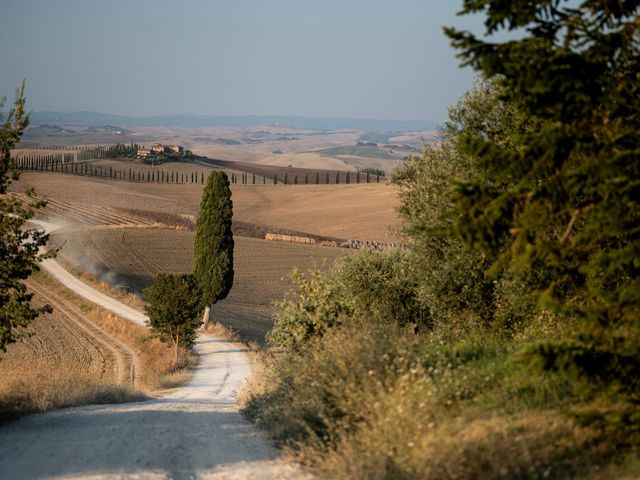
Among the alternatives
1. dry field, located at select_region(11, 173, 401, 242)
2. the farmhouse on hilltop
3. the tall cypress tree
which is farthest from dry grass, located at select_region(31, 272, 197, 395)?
the farmhouse on hilltop

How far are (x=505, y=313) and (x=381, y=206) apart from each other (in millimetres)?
75762

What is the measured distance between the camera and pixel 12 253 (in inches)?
604

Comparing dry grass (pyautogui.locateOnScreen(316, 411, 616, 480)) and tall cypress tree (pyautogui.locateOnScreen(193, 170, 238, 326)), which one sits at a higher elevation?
dry grass (pyautogui.locateOnScreen(316, 411, 616, 480))

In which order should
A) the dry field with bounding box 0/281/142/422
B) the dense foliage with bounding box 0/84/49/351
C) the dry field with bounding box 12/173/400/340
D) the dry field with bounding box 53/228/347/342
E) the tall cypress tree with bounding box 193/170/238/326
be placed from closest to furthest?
the dense foliage with bounding box 0/84/49/351
the dry field with bounding box 0/281/142/422
the tall cypress tree with bounding box 193/170/238/326
the dry field with bounding box 53/228/347/342
the dry field with bounding box 12/173/400/340

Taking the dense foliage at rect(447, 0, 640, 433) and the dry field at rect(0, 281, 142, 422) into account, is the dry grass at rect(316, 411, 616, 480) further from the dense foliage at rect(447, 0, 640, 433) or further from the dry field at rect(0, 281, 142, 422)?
the dry field at rect(0, 281, 142, 422)

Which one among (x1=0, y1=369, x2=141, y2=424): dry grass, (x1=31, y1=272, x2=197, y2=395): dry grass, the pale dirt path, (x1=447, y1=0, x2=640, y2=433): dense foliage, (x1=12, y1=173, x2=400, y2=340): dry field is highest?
(x1=447, y1=0, x2=640, y2=433): dense foliage

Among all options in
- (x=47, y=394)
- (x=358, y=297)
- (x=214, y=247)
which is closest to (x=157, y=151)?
(x=214, y=247)

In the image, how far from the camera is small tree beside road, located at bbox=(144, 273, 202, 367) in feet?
132

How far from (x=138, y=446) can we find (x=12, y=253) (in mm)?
5327

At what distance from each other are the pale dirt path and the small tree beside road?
73.0 feet

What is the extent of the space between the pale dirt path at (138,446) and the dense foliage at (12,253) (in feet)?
5.74

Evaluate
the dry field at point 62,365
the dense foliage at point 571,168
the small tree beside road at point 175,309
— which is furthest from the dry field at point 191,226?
the dense foliage at point 571,168

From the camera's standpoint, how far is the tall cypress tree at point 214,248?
48.2 metres

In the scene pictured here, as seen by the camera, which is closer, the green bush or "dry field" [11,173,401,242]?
the green bush
